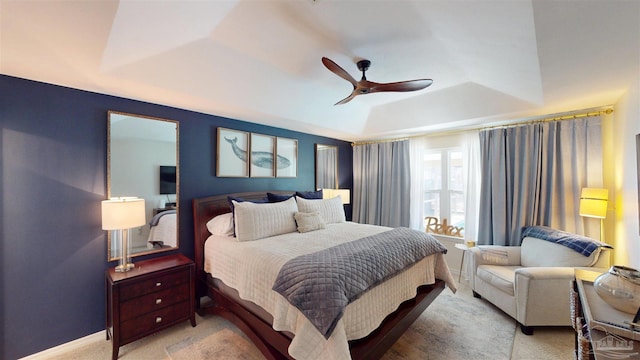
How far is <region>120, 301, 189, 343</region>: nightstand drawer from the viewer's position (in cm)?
199

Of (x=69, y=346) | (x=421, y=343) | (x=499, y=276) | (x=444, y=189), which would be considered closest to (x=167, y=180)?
(x=69, y=346)

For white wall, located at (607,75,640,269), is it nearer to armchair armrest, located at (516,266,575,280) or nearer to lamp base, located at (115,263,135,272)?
armchair armrest, located at (516,266,575,280)

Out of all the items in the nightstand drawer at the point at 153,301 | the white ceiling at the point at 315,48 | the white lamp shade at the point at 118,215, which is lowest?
the nightstand drawer at the point at 153,301

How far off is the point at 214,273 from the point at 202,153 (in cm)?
142

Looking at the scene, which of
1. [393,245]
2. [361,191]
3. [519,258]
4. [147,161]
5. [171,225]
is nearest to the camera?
[393,245]

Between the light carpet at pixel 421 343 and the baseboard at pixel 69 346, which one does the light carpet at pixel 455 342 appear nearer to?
the light carpet at pixel 421 343

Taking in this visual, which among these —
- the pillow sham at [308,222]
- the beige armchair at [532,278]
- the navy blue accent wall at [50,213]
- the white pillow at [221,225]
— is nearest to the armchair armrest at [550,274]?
the beige armchair at [532,278]

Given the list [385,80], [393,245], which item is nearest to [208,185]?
[393,245]

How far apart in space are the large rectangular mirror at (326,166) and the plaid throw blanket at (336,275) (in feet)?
7.61

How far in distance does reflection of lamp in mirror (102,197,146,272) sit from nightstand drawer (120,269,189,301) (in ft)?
0.75

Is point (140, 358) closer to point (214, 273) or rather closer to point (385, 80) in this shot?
point (214, 273)

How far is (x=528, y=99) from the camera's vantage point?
255cm

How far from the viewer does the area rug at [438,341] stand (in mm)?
2002

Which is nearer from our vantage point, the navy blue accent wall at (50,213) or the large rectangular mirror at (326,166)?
the navy blue accent wall at (50,213)
